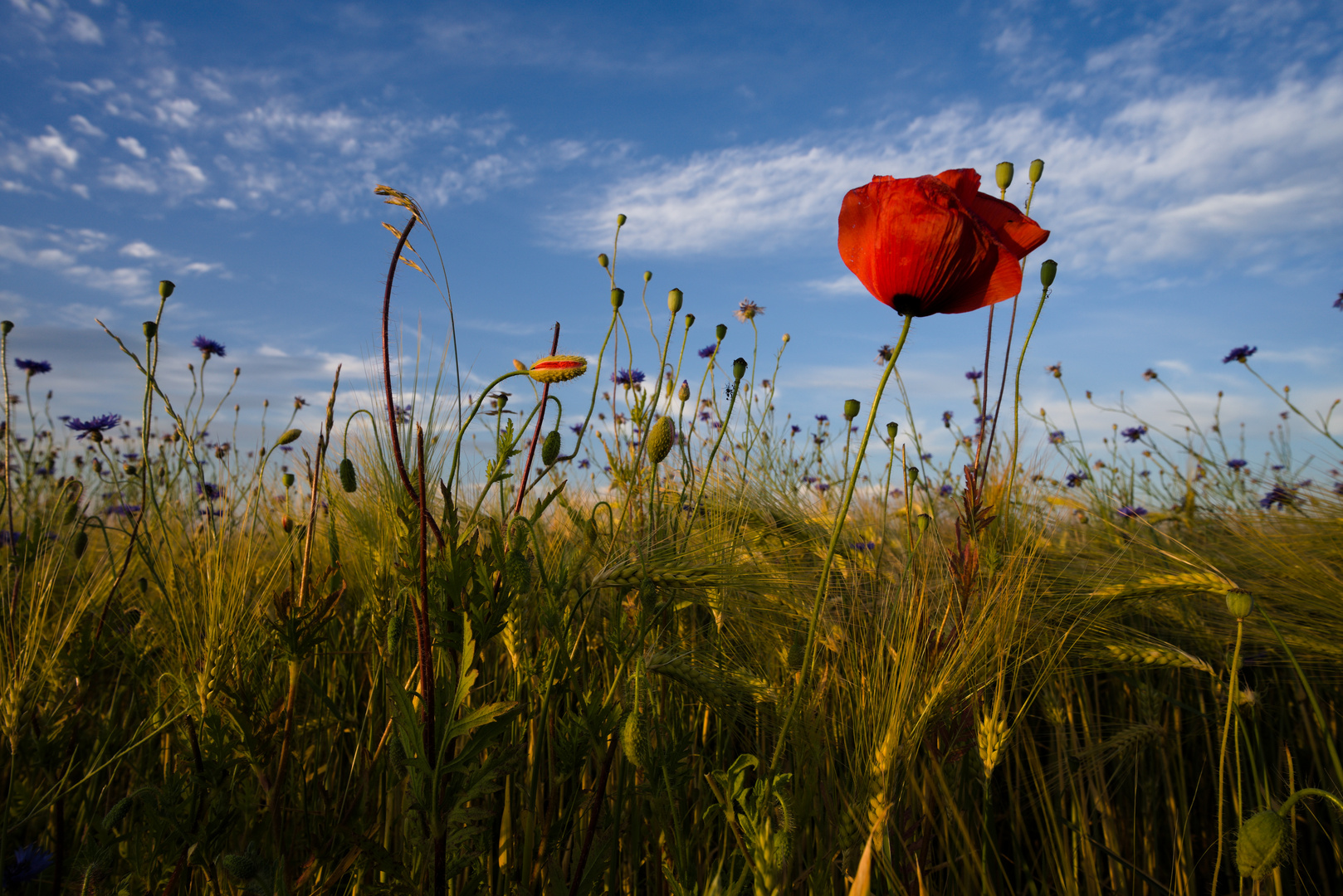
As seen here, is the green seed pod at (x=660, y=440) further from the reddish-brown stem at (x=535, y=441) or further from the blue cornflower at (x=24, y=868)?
the blue cornflower at (x=24, y=868)

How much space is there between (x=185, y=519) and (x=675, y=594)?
4.76 ft

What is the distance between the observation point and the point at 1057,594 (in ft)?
4.68

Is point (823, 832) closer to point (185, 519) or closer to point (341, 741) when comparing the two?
point (341, 741)

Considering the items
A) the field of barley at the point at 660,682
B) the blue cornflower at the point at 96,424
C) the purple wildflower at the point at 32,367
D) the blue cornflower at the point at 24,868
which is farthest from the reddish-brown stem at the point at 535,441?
the purple wildflower at the point at 32,367

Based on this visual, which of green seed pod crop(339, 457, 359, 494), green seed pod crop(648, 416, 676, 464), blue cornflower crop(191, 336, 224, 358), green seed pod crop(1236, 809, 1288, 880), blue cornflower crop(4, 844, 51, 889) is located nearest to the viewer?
green seed pod crop(1236, 809, 1288, 880)

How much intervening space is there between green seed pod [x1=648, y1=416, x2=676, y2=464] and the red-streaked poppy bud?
42cm

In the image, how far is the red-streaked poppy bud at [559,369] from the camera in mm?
833

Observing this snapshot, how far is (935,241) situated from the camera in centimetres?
81

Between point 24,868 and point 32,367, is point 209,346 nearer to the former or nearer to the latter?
point 32,367

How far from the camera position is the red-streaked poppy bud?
0.83m

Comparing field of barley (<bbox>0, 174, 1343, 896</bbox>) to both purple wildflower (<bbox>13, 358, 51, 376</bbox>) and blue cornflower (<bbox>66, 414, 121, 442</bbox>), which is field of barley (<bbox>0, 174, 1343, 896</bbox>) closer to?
blue cornflower (<bbox>66, 414, 121, 442</bbox>)

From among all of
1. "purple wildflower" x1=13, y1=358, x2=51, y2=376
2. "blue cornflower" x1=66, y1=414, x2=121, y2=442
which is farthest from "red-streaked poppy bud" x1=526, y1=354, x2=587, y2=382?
"purple wildflower" x1=13, y1=358, x2=51, y2=376

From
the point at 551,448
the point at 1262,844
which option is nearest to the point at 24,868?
the point at 551,448

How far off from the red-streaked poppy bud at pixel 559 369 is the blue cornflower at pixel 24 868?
39.3 inches
